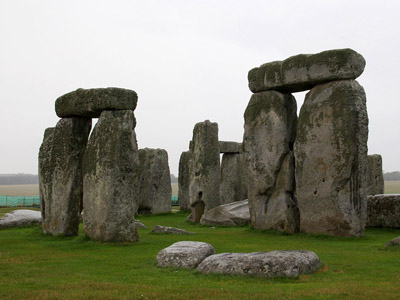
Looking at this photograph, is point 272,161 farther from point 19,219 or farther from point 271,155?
point 19,219

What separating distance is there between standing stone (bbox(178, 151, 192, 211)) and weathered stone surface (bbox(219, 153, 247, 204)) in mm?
1973

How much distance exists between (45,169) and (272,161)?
20.4ft

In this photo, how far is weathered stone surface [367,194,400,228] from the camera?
1518cm

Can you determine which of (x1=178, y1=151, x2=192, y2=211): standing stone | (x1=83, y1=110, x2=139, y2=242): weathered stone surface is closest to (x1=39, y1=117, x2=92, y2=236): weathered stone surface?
(x1=83, y1=110, x2=139, y2=242): weathered stone surface

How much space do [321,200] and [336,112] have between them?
227cm

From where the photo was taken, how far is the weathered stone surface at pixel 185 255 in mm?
8430

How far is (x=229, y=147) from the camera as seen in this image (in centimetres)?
2730

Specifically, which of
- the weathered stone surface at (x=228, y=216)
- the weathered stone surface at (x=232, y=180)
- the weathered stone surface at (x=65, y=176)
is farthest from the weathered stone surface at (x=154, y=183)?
the weathered stone surface at (x=65, y=176)

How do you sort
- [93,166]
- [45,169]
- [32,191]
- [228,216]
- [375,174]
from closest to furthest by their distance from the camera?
1. [93,166]
2. [45,169]
3. [228,216]
4. [375,174]
5. [32,191]

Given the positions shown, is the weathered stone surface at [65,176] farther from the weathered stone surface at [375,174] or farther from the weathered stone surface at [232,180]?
the weathered stone surface at [375,174]

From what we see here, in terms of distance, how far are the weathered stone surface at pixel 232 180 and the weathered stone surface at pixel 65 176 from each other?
13.2m

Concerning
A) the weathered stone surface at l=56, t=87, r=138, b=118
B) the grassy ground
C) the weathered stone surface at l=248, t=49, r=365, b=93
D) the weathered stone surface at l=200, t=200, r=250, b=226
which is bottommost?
the grassy ground

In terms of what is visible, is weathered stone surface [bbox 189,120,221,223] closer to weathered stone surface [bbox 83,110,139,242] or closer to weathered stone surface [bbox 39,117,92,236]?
weathered stone surface [bbox 39,117,92,236]

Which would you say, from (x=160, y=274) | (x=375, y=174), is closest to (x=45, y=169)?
(x=160, y=274)
